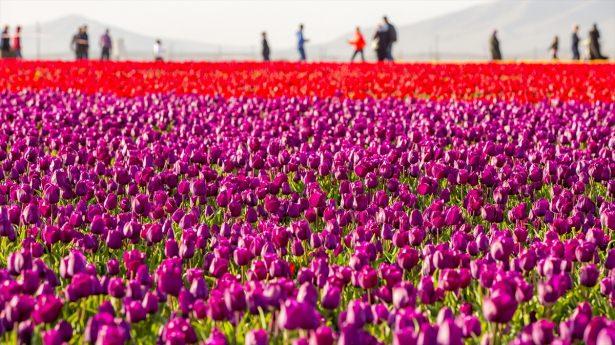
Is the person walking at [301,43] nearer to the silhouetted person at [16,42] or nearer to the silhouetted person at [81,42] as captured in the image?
the silhouetted person at [81,42]

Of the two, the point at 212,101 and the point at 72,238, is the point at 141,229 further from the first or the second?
the point at 212,101

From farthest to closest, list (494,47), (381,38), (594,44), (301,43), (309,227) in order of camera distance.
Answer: (494,47) → (301,43) → (594,44) → (381,38) → (309,227)

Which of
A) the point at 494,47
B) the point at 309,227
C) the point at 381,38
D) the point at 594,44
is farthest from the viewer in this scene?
the point at 494,47

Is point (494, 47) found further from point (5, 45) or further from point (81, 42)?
point (5, 45)

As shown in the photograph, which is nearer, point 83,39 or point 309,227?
point 309,227

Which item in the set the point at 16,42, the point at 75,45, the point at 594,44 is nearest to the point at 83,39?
the point at 75,45

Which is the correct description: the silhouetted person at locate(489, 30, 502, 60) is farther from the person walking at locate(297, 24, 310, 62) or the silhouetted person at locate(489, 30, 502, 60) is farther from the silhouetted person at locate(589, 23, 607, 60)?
the person walking at locate(297, 24, 310, 62)

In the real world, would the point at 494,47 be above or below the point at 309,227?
above

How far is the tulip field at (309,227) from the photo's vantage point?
3443 mm

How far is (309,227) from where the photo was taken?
5.05 meters

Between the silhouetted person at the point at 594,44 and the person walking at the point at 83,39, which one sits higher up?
the person walking at the point at 83,39

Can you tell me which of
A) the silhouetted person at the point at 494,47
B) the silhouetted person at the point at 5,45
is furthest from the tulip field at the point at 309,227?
the silhouetted person at the point at 494,47

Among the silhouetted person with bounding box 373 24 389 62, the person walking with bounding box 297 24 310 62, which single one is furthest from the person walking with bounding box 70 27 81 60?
the silhouetted person with bounding box 373 24 389 62

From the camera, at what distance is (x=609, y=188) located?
20.7ft
